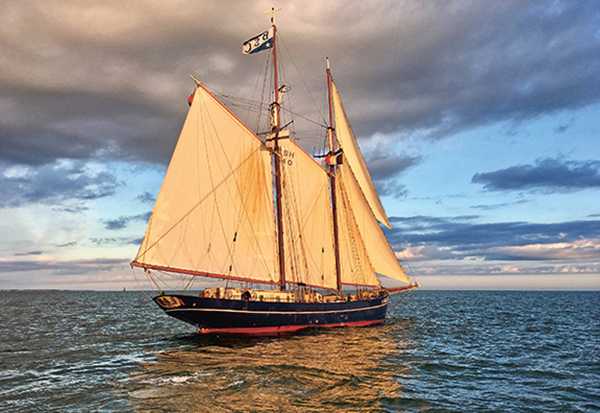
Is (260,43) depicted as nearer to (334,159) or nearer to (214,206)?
(334,159)

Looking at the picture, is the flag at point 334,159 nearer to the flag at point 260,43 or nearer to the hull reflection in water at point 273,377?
the flag at point 260,43

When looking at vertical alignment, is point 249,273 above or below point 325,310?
above

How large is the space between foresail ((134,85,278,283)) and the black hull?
3.10 m

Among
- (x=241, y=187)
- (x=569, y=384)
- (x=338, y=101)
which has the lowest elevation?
(x=569, y=384)

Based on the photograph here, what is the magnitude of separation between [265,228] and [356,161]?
16214 millimetres

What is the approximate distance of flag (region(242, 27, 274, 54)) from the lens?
40812 mm

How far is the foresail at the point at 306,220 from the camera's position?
42844 millimetres

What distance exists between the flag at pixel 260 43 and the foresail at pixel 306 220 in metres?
9.81

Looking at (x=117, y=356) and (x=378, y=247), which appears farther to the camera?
(x=378, y=247)

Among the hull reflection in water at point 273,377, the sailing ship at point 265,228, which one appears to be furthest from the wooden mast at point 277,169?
the hull reflection in water at point 273,377

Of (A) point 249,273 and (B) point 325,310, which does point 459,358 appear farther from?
(A) point 249,273

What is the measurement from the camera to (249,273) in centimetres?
3666

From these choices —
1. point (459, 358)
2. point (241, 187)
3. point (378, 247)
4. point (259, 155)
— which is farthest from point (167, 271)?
point (378, 247)

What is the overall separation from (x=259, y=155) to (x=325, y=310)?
55.2 feet
